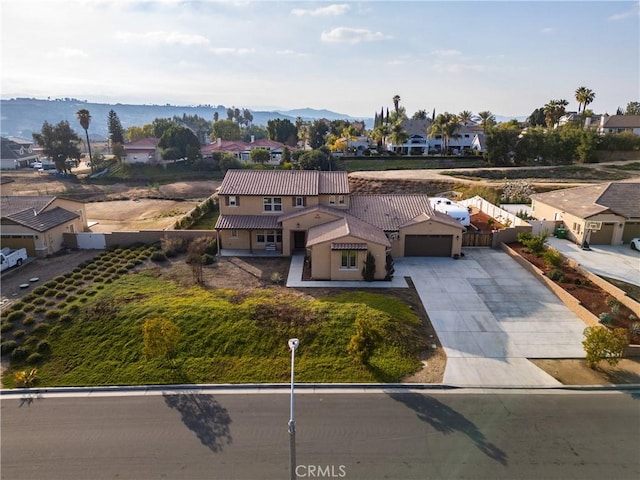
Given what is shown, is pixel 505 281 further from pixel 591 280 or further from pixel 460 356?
pixel 460 356

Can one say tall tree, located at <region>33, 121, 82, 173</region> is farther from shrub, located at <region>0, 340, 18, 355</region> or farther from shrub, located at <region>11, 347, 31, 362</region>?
shrub, located at <region>11, 347, 31, 362</region>

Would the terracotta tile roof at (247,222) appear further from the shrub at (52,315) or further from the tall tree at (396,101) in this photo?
the tall tree at (396,101)

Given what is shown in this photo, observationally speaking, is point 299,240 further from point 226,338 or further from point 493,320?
point 493,320

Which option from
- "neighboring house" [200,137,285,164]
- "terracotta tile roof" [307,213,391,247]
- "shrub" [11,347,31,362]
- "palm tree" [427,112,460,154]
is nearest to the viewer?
"shrub" [11,347,31,362]

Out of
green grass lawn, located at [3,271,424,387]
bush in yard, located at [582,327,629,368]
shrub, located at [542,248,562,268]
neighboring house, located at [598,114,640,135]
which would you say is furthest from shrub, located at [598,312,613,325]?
neighboring house, located at [598,114,640,135]

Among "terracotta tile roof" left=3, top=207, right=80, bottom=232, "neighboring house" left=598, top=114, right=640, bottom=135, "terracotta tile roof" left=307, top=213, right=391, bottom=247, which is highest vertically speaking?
"neighboring house" left=598, top=114, right=640, bottom=135

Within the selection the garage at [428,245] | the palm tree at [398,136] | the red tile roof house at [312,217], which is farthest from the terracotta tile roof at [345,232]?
the palm tree at [398,136]

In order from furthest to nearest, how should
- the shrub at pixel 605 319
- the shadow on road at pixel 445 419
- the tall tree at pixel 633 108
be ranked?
1. the tall tree at pixel 633 108
2. the shrub at pixel 605 319
3. the shadow on road at pixel 445 419

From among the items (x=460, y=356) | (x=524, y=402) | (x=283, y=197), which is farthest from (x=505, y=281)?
(x=283, y=197)
